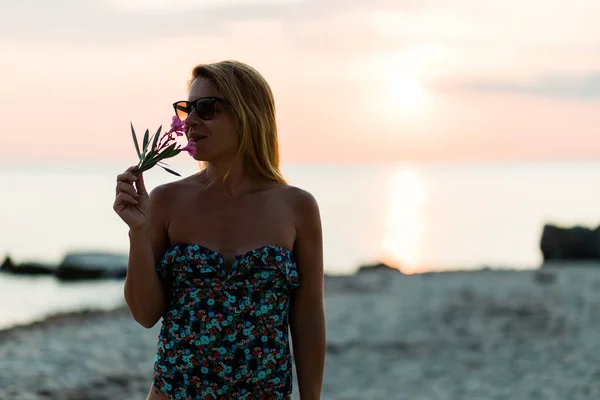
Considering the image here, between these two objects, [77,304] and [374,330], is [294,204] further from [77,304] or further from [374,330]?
[77,304]

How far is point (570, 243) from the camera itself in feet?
76.0

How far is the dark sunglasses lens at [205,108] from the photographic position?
10.6ft

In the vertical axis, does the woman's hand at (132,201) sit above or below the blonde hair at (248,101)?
below

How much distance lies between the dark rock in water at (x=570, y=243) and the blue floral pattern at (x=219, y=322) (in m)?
20.6

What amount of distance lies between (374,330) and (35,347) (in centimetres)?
451

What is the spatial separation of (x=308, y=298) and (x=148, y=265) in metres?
0.62

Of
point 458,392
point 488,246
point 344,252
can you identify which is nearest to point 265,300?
point 458,392

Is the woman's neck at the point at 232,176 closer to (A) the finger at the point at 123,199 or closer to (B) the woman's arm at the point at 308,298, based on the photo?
(B) the woman's arm at the point at 308,298

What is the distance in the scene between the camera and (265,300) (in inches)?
129

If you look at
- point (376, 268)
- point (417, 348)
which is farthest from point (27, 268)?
point (417, 348)

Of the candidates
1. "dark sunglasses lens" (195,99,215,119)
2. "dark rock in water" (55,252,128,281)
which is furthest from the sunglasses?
"dark rock in water" (55,252,128,281)

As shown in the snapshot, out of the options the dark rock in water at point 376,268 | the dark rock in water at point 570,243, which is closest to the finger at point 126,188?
the dark rock in water at point 376,268

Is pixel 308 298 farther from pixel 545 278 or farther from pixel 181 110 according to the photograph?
pixel 545 278

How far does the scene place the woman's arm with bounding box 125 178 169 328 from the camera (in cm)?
314
